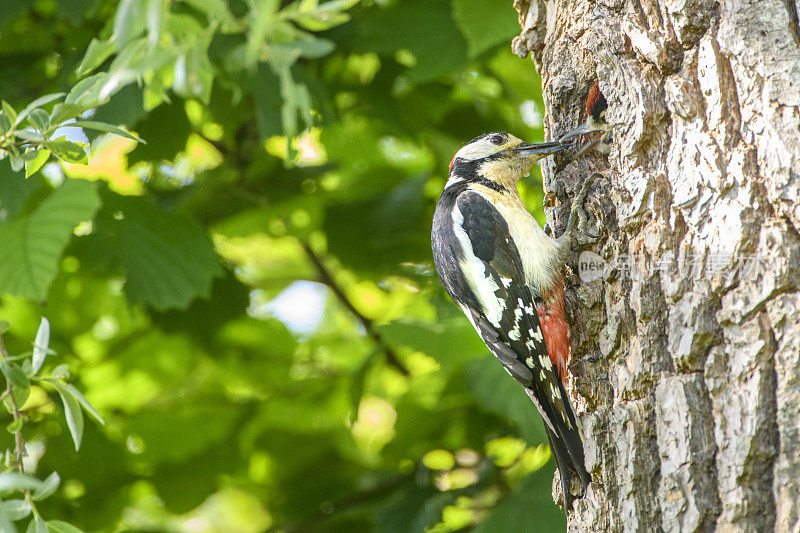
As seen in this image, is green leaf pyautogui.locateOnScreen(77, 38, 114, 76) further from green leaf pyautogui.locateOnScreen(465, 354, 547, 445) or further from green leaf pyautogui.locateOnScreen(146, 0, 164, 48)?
green leaf pyautogui.locateOnScreen(465, 354, 547, 445)

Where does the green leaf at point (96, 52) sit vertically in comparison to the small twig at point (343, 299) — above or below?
above

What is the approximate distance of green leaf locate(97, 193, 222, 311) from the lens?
2418mm

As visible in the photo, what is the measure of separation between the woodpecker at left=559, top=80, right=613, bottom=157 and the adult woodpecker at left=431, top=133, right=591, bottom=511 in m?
0.09

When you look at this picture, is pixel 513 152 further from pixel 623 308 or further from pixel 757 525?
pixel 757 525

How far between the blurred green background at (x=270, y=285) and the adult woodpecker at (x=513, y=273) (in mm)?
240

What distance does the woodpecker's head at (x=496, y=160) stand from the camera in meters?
2.32

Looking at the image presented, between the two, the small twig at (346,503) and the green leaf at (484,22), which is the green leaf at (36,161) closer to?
the green leaf at (484,22)

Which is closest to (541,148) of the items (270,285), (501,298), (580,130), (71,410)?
(580,130)

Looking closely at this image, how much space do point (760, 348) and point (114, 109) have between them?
178cm

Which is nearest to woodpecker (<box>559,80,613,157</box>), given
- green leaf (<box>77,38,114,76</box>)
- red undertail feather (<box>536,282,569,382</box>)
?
red undertail feather (<box>536,282,569,382</box>)

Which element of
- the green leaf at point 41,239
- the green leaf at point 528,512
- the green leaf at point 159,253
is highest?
the green leaf at point 41,239

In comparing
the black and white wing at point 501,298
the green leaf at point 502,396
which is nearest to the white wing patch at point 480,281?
the black and white wing at point 501,298

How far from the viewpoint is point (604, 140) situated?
5.77ft

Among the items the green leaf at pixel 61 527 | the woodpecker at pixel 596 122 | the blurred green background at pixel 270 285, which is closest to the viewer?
the green leaf at pixel 61 527
